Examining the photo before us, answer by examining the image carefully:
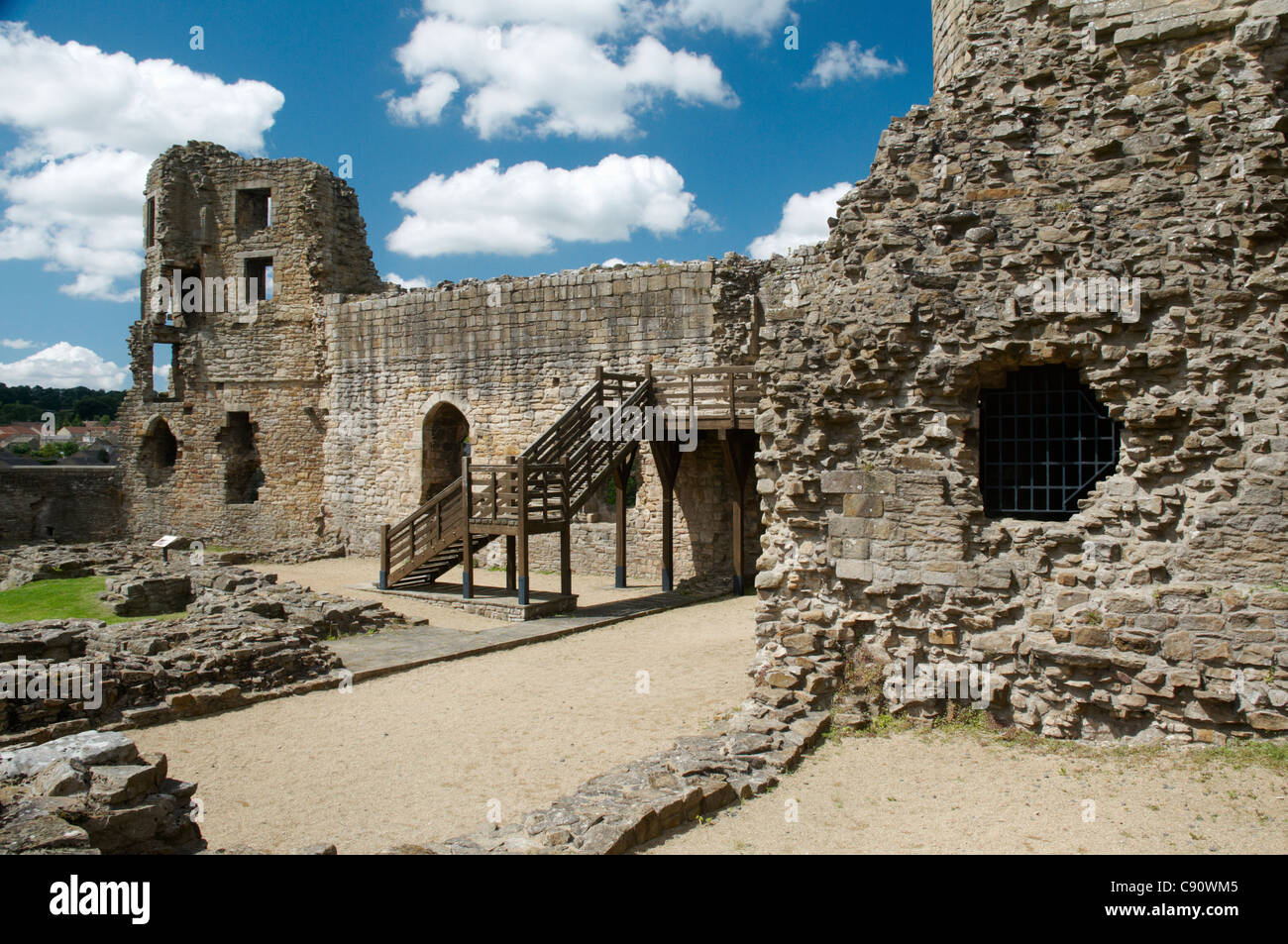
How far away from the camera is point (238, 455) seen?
904 inches

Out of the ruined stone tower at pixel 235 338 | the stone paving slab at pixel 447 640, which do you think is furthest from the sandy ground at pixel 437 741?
the ruined stone tower at pixel 235 338

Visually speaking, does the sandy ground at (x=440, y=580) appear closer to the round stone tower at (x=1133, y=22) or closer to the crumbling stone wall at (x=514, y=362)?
the crumbling stone wall at (x=514, y=362)

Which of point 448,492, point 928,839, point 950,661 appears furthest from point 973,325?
point 448,492

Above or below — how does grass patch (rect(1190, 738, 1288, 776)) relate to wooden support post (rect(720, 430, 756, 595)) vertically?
below

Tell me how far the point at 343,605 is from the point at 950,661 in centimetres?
821

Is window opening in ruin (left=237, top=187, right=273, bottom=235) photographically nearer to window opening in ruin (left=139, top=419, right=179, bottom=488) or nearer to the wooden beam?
window opening in ruin (left=139, top=419, right=179, bottom=488)

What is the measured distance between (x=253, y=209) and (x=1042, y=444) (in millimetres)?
22525

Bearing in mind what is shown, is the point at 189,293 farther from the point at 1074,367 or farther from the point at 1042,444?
the point at 1074,367

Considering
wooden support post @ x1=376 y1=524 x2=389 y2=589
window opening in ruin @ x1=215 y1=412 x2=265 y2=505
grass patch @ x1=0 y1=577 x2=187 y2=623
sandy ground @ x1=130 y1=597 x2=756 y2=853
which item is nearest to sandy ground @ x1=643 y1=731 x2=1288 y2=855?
sandy ground @ x1=130 y1=597 x2=756 y2=853

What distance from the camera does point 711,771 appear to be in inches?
223

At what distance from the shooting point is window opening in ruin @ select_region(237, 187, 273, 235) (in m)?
23.2

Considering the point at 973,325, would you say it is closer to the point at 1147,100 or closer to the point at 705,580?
the point at 1147,100

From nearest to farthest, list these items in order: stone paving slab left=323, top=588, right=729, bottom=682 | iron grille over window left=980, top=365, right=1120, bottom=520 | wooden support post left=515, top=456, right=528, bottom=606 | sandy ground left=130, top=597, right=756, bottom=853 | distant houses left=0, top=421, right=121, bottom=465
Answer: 1. sandy ground left=130, top=597, right=756, bottom=853
2. iron grille over window left=980, top=365, right=1120, bottom=520
3. stone paving slab left=323, top=588, right=729, bottom=682
4. wooden support post left=515, top=456, right=528, bottom=606
5. distant houses left=0, top=421, right=121, bottom=465

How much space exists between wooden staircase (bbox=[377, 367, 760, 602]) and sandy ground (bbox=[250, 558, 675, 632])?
641mm
